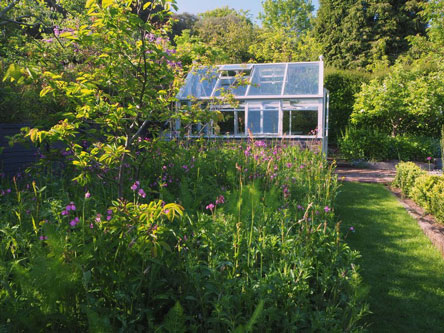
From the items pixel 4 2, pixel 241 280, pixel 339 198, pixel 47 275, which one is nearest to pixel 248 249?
pixel 241 280

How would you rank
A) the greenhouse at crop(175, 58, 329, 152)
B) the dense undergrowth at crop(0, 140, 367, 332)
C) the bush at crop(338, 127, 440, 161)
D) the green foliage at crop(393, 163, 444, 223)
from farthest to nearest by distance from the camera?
the bush at crop(338, 127, 440, 161) < the greenhouse at crop(175, 58, 329, 152) < the green foliage at crop(393, 163, 444, 223) < the dense undergrowth at crop(0, 140, 367, 332)

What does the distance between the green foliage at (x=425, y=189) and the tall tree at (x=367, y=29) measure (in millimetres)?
17336

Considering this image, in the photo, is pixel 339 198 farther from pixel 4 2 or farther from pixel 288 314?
pixel 4 2

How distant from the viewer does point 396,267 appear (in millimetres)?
3875

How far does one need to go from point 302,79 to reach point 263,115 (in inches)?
66.9

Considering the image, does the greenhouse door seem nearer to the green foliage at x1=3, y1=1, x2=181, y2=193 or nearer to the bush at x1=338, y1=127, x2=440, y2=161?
the bush at x1=338, y1=127, x2=440, y2=161

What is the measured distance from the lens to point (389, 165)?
38.1ft


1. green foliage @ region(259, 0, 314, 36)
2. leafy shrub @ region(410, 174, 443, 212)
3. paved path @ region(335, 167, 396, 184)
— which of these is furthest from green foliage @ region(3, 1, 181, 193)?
green foliage @ region(259, 0, 314, 36)

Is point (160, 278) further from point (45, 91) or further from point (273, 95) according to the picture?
point (273, 95)

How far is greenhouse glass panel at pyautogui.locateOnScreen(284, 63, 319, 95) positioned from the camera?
11242 mm

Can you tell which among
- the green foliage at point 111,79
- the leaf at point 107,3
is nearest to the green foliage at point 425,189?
the green foliage at point 111,79

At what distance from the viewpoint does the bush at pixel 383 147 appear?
40.2 feet

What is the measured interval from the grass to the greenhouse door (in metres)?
5.65

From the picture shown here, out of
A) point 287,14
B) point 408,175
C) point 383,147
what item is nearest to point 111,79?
point 408,175
